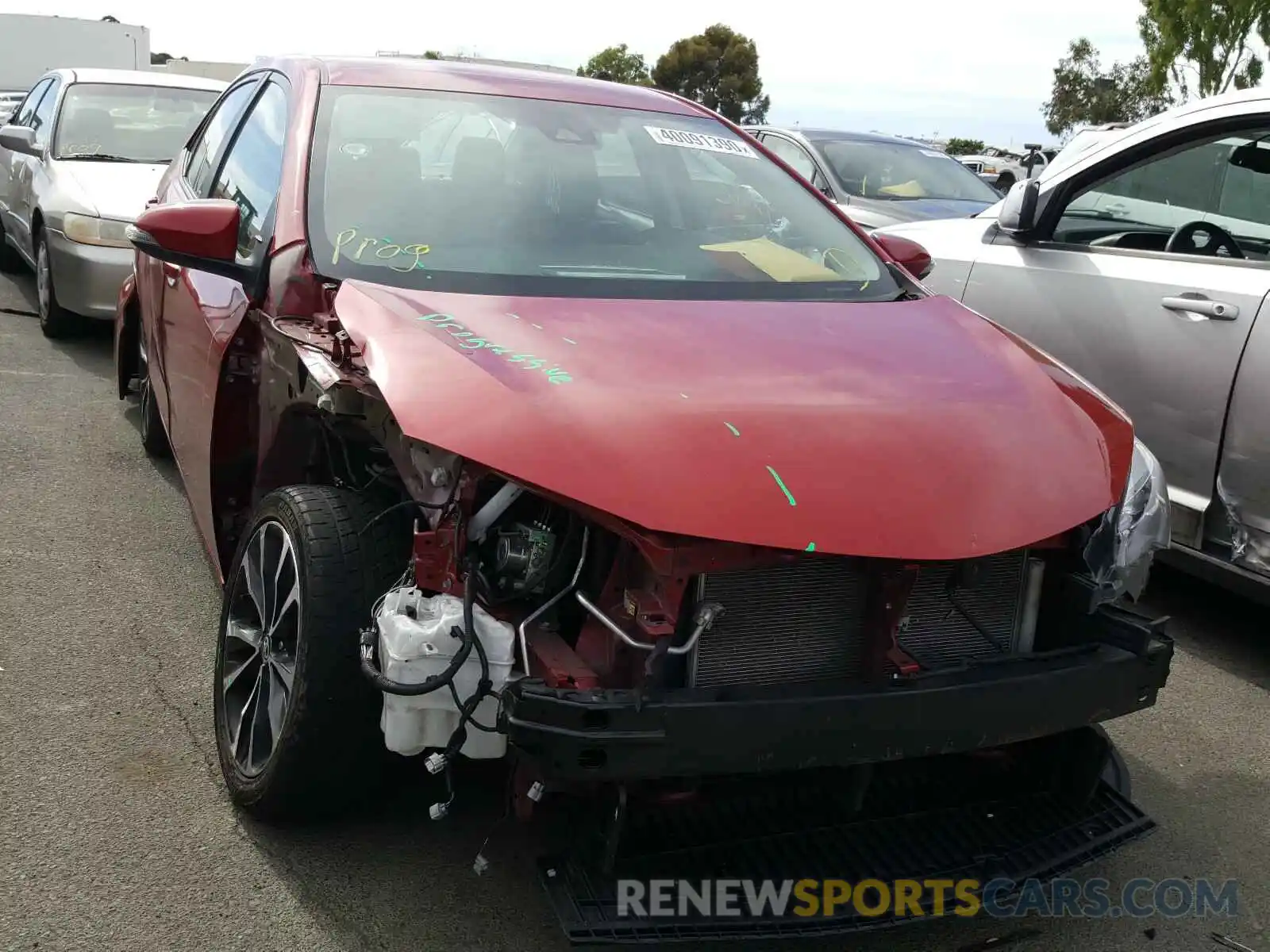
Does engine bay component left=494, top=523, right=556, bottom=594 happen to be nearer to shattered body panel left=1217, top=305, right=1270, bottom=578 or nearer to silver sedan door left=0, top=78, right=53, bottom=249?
shattered body panel left=1217, top=305, right=1270, bottom=578

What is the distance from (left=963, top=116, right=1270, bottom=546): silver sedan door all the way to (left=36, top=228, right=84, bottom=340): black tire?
17.7ft

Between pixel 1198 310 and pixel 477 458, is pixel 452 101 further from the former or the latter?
pixel 1198 310

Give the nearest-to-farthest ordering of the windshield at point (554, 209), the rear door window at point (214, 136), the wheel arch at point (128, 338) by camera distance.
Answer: the windshield at point (554, 209)
the rear door window at point (214, 136)
the wheel arch at point (128, 338)

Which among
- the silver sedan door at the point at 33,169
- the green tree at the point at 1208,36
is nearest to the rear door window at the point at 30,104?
the silver sedan door at the point at 33,169

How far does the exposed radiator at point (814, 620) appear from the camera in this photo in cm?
233

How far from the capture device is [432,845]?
2.75 meters

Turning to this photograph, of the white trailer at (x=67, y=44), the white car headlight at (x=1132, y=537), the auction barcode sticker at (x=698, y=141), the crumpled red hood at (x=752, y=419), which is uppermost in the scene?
the white trailer at (x=67, y=44)

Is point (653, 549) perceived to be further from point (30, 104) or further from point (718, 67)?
point (718, 67)

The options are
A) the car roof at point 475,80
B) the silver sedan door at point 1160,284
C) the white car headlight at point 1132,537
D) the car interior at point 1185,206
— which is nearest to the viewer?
the white car headlight at point 1132,537

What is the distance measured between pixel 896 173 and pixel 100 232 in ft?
18.1

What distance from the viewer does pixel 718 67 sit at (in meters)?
59.4

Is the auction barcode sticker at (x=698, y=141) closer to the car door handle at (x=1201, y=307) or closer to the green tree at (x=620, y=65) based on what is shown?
the car door handle at (x=1201, y=307)

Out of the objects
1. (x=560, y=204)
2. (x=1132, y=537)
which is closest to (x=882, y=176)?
(x=560, y=204)

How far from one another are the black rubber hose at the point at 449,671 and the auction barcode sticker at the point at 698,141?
6.52 ft
